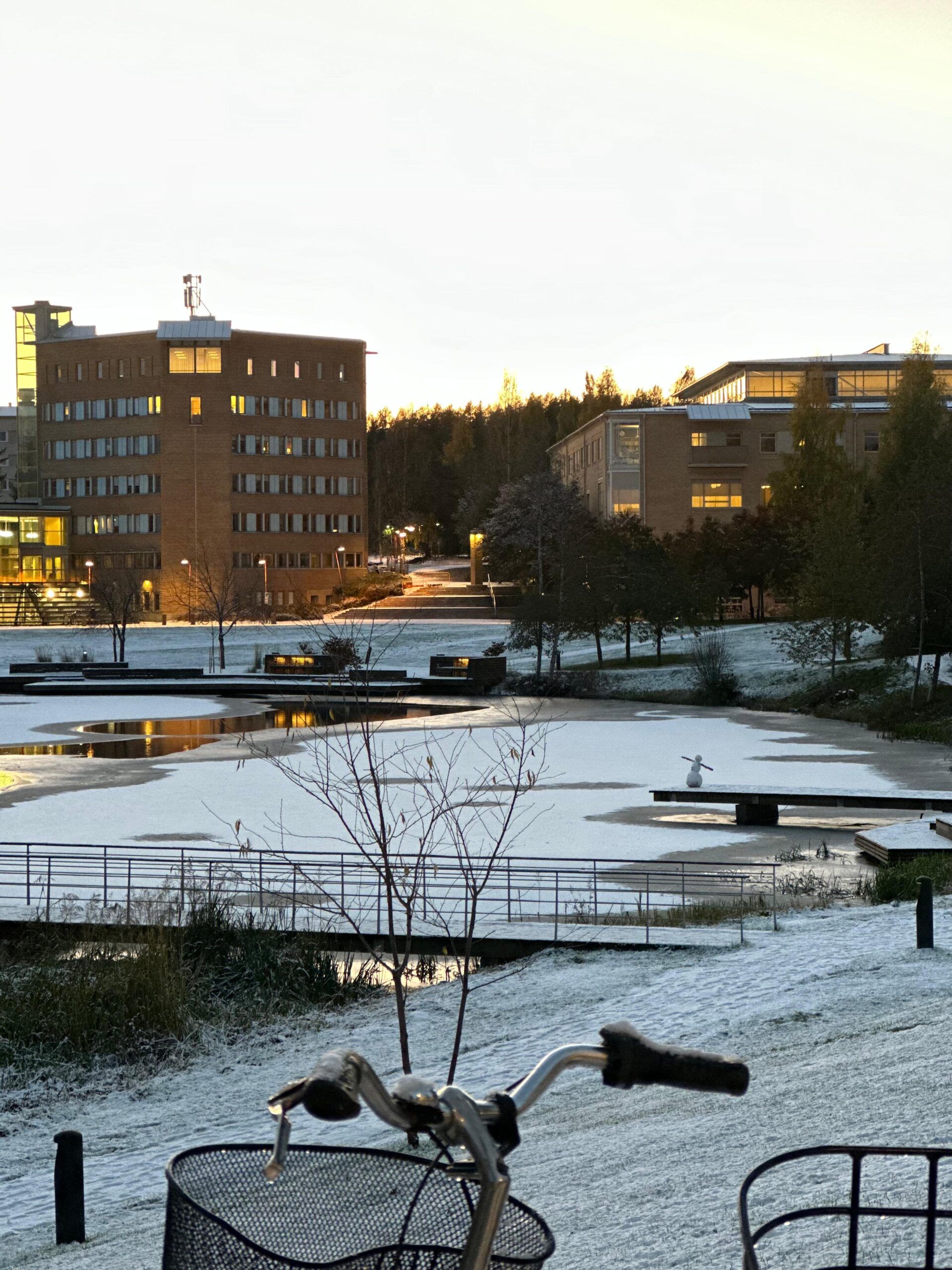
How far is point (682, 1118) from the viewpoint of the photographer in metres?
7.79

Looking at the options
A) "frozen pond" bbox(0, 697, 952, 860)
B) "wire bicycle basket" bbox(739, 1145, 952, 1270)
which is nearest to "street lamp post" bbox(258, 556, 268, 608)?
"frozen pond" bbox(0, 697, 952, 860)

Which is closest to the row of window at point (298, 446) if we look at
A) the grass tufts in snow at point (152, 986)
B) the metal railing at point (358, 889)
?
the metal railing at point (358, 889)

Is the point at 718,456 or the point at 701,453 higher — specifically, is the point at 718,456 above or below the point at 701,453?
below

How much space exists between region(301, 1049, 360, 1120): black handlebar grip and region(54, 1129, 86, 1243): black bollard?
5741mm

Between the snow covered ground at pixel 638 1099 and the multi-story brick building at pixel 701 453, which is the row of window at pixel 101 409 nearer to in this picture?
the multi-story brick building at pixel 701 453

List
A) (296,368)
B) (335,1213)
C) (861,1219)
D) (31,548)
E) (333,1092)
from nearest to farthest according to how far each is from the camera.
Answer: (333,1092)
(335,1213)
(861,1219)
(31,548)
(296,368)

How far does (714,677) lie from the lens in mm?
54031

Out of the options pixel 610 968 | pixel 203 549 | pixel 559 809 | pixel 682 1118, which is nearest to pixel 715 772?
pixel 559 809

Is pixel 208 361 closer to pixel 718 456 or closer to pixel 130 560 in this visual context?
pixel 130 560

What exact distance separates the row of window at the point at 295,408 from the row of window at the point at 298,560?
9.81 meters

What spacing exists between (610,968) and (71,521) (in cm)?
9562

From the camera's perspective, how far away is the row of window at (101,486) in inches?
3964

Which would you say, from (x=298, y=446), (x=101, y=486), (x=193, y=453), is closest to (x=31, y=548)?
(x=101, y=486)

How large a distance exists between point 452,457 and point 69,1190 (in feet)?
476
